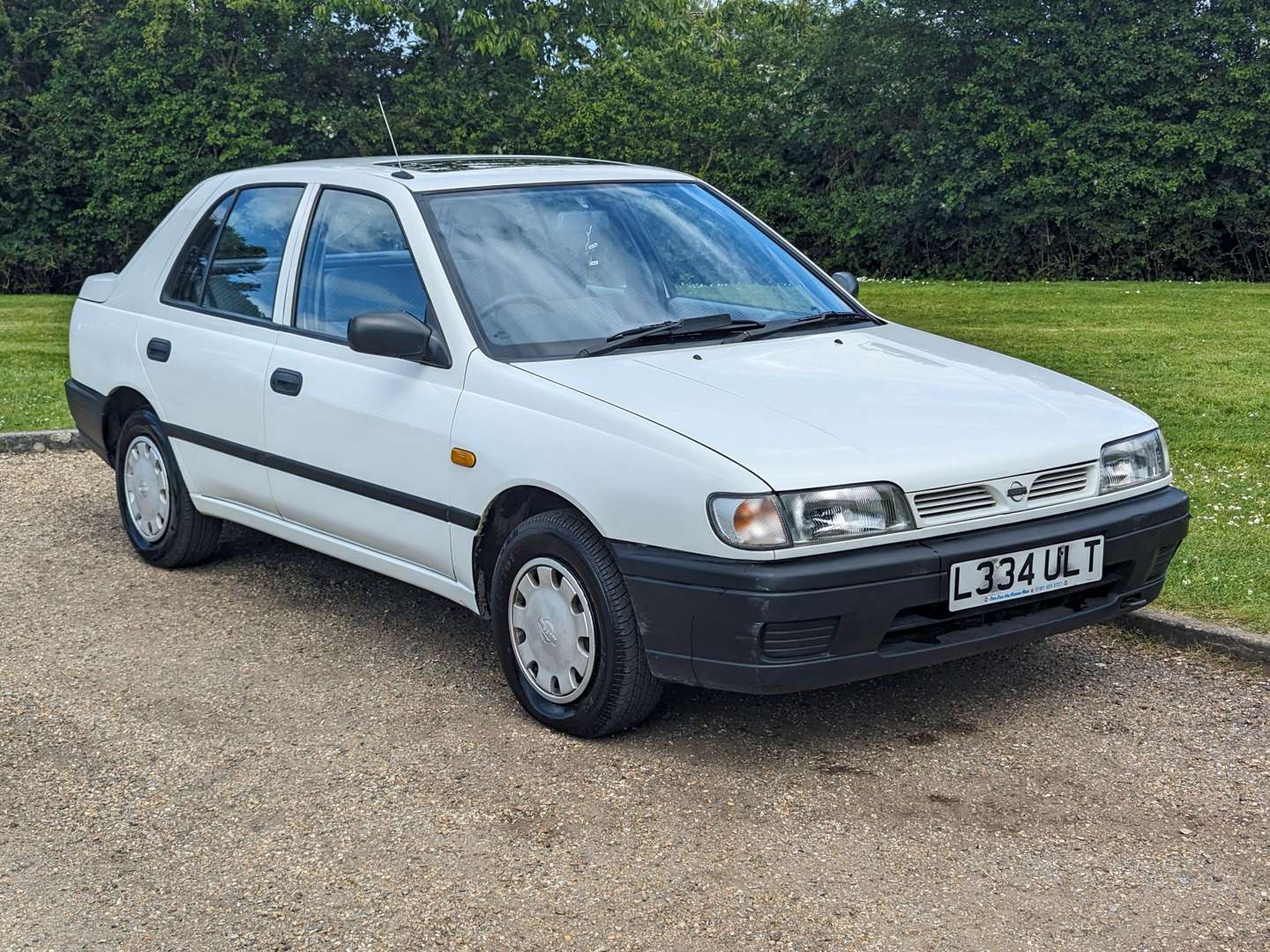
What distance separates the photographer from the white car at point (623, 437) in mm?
4246

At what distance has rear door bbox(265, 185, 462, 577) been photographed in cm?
510

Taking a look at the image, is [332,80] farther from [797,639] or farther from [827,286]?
[797,639]

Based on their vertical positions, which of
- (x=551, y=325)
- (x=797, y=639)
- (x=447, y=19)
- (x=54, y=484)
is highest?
(x=447, y=19)

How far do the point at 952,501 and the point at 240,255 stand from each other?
3.34 metres

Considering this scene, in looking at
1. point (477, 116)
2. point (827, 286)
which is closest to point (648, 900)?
point (827, 286)

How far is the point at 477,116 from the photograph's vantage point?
947 inches

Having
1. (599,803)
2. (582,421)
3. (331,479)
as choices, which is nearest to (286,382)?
(331,479)

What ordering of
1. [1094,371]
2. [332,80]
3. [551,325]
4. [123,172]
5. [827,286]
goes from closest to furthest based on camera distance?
[551,325] < [827,286] < [1094,371] < [123,172] < [332,80]

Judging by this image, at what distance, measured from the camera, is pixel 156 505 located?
6793 millimetres

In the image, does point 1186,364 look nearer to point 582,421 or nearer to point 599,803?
point 582,421

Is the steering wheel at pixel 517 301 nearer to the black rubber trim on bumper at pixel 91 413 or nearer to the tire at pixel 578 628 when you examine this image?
the tire at pixel 578 628

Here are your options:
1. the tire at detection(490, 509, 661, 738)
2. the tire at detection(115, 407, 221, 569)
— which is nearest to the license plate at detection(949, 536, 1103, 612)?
the tire at detection(490, 509, 661, 738)

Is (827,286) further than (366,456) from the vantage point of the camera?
Yes

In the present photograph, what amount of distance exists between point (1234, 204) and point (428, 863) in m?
18.5
